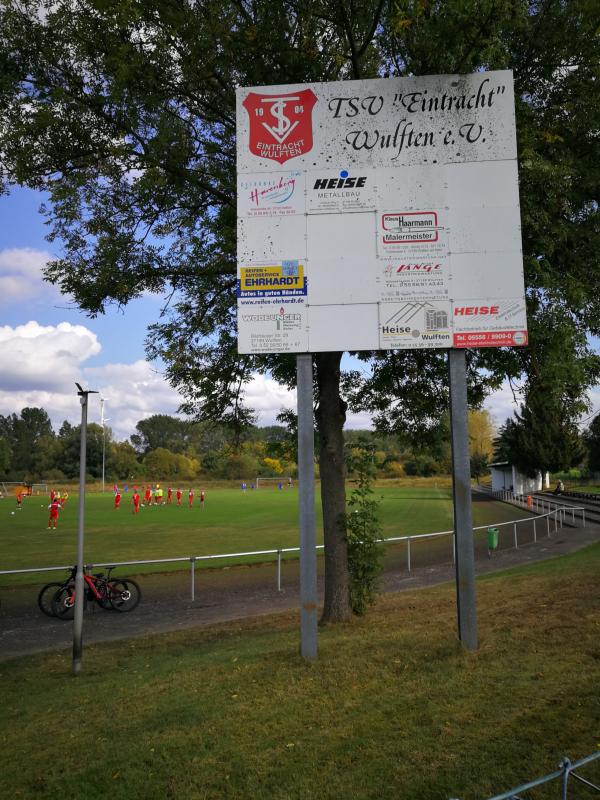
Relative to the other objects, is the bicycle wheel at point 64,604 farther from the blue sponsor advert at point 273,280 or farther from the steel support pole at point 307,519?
the blue sponsor advert at point 273,280

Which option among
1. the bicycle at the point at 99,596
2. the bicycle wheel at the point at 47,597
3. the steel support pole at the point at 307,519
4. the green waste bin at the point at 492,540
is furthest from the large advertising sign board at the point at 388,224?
the green waste bin at the point at 492,540

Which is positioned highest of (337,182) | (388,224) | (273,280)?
(337,182)

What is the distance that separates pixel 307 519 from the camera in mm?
7977

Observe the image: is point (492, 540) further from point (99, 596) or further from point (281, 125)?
point (281, 125)

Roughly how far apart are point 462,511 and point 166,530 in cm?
2462

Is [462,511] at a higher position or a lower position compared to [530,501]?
higher

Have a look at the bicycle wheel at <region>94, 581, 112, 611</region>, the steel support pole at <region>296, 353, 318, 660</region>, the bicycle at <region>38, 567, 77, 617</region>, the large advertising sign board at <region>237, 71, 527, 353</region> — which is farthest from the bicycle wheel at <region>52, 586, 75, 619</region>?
the large advertising sign board at <region>237, 71, 527, 353</region>

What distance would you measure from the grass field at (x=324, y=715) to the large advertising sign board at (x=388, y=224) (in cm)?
375

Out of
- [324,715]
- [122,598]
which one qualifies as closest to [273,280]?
[324,715]

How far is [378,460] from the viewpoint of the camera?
10867 millimetres

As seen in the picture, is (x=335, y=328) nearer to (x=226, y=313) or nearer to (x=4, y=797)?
(x=226, y=313)

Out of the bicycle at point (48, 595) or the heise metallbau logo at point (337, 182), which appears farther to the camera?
the bicycle at point (48, 595)

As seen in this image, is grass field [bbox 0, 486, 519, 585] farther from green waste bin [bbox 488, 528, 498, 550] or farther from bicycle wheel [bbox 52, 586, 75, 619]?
green waste bin [bbox 488, 528, 498, 550]

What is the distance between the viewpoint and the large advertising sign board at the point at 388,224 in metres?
8.05
